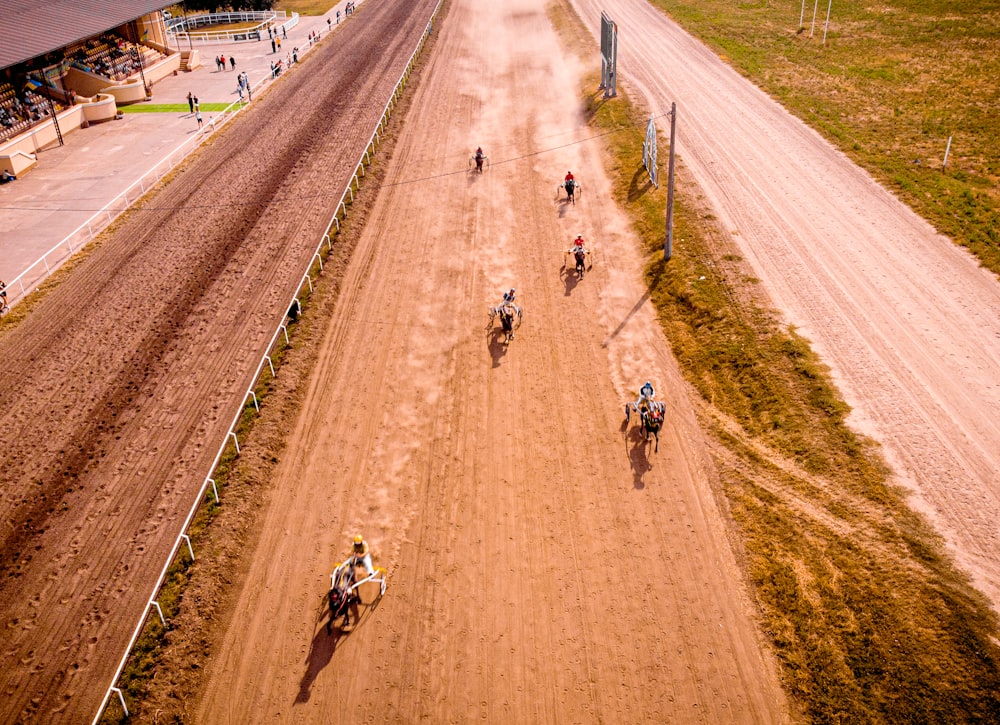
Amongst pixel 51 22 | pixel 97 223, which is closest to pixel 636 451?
pixel 97 223

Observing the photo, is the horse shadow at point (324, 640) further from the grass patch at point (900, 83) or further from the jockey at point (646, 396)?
the grass patch at point (900, 83)

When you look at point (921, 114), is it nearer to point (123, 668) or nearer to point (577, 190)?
point (577, 190)

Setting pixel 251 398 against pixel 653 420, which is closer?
pixel 653 420

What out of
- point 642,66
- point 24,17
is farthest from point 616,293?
point 24,17

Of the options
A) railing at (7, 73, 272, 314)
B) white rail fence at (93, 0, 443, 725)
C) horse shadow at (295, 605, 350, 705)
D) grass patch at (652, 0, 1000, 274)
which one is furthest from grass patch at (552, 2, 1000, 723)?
railing at (7, 73, 272, 314)

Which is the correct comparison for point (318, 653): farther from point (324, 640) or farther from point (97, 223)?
point (97, 223)

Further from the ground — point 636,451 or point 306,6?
point 306,6

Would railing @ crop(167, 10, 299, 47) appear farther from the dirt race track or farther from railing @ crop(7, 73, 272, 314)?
the dirt race track
